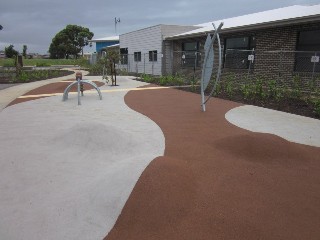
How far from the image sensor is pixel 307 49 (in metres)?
14.1

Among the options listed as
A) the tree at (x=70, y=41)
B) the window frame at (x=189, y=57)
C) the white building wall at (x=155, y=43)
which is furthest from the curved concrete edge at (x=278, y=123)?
the tree at (x=70, y=41)

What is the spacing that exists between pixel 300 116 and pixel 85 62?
138 ft

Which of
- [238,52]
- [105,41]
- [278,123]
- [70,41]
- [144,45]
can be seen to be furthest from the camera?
[70,41]

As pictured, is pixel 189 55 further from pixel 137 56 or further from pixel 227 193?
pixel 227 193

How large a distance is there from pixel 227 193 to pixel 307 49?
40.7ft

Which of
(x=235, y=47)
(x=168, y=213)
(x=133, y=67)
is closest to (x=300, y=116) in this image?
(x=168, y=213)

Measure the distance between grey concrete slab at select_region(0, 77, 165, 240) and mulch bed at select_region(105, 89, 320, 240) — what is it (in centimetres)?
30

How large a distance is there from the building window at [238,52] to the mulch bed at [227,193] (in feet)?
39.5

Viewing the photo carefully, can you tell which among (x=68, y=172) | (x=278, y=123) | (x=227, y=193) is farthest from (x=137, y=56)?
(x=227, y=193)

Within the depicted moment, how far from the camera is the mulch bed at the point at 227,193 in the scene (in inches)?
131

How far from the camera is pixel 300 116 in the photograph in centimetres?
902

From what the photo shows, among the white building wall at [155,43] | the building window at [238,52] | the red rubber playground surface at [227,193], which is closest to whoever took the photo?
the red rubber playground surface at [227,193]

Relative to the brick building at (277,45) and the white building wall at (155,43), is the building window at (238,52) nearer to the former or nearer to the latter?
the brick building at (277,45)

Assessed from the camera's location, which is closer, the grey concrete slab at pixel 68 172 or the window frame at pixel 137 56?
the grey concrete slab at pixel 68 172
